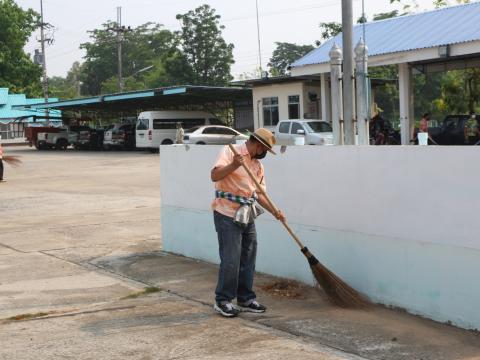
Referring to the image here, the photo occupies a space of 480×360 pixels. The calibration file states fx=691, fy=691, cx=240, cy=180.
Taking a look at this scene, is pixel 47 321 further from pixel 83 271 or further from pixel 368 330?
pixel 368 330

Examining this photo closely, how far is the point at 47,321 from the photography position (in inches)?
227

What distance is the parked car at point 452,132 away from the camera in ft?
70.2

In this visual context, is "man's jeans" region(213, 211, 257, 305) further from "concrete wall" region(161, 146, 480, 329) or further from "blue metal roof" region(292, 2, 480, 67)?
"blue metal roof" region(292, 2, 480, 67)

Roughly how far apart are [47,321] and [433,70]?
868 inches

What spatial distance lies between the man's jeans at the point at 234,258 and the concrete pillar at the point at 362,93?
2585mm

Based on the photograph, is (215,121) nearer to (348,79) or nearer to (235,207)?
(348,79)

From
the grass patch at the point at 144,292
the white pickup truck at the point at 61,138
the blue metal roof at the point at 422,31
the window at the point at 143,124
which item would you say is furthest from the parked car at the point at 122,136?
the grass patch at the point at 144,292

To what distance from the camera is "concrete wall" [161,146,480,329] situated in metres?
5.21

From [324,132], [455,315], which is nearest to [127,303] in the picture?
[455,315]

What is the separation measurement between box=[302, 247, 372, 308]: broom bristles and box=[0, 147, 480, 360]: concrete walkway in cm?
9

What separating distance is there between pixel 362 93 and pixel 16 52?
67.1m

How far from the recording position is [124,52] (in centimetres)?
10988

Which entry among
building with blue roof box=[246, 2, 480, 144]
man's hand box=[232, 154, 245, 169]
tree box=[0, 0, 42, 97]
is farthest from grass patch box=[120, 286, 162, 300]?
tree box=[0, 0, 42, 97]

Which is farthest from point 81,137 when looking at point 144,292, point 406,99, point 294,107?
point 144,292
